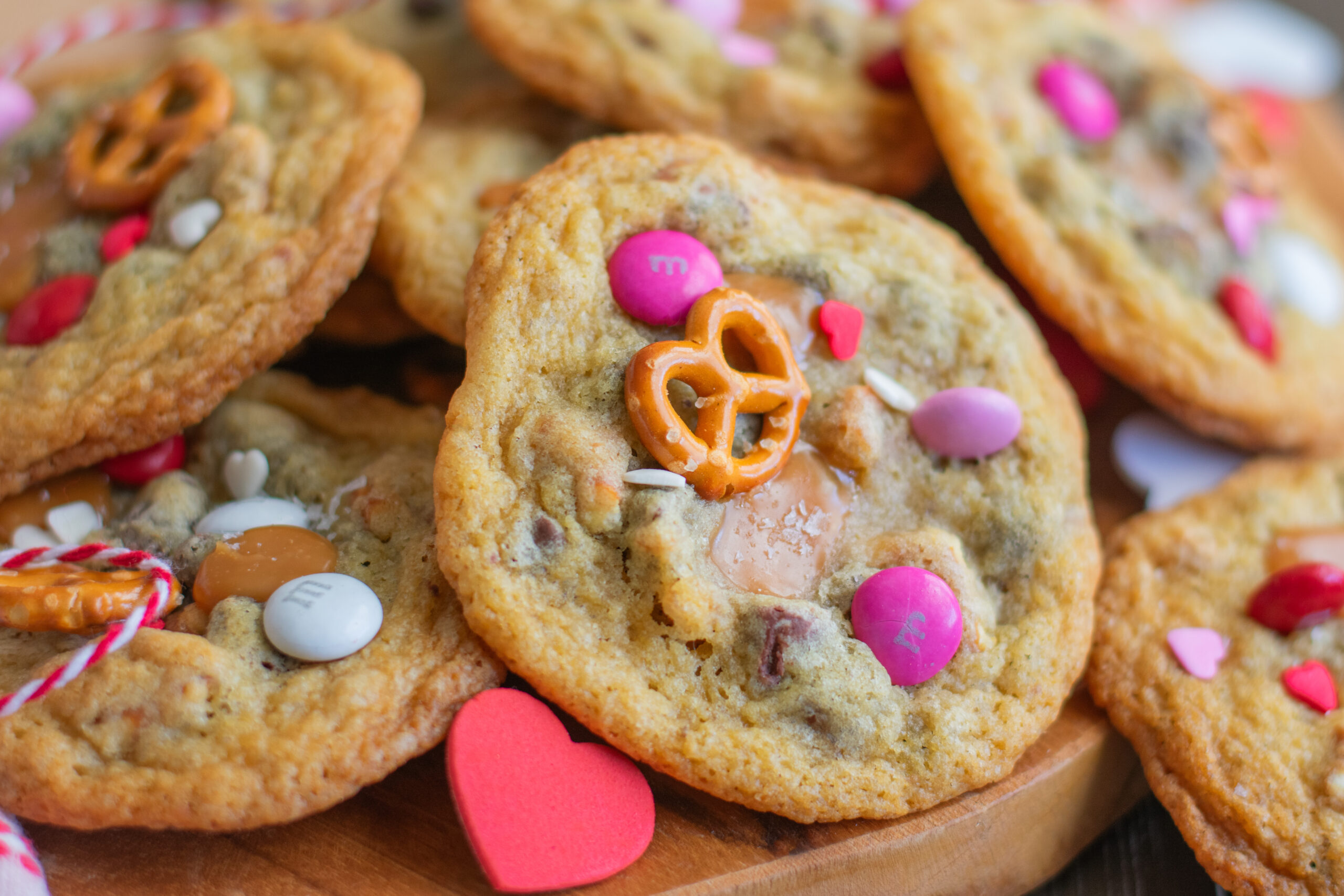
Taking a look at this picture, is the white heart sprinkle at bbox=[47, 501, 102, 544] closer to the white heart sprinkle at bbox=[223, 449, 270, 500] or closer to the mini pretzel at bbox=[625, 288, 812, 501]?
the white heart sprinkle at bbox=[223, 449, 270, 500]

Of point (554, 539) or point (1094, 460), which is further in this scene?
point (1094, 460)

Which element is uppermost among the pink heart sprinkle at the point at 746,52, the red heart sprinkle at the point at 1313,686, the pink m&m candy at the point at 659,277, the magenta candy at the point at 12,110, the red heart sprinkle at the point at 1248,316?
the pink heart sprinkle at the point at 746,52

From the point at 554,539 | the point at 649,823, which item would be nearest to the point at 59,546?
the point at 554,539

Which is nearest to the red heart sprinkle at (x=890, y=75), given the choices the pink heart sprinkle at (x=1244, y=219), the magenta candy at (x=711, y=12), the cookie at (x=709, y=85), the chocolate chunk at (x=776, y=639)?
the cookie at (x=709, y=85)

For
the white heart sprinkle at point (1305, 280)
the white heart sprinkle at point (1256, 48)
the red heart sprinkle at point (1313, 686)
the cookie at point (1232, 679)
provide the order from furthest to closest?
the white heart sprinkle at point (1256, 48) → the white heart sprinkle at point (1305, 280) → the red heart sprinkle at point (1313, 686) → the cookie at point (1232, 679)

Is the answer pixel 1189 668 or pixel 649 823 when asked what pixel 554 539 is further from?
pixel 1189 668

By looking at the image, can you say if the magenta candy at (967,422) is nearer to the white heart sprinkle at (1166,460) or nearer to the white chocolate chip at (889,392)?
the white chocolate chip at (889,392)
